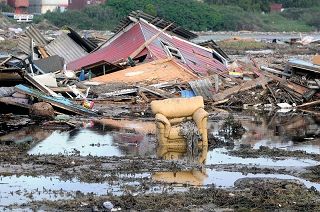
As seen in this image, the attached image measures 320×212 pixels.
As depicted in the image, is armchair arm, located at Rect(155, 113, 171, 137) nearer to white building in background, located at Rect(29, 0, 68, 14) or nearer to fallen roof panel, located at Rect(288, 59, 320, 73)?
fallen roof panel, located at Rect(288, 59, 320, 73)

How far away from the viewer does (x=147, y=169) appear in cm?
1480

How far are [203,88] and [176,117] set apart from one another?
9243mm

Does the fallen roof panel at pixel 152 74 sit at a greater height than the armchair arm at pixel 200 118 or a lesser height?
greater

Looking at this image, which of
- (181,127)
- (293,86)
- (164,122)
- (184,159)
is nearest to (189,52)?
(293,86)

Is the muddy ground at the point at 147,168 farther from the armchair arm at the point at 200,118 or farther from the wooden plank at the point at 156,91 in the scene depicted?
the wooden plank at the point at 156,91

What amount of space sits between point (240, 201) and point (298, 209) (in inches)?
30.4

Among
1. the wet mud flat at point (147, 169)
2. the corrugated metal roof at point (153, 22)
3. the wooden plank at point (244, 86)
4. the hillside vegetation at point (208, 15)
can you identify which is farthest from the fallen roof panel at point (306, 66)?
the hillside vegetation at point (208, 15)

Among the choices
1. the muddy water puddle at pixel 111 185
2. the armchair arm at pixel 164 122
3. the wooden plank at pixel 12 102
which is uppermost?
the wooden plank at pixel 12 102

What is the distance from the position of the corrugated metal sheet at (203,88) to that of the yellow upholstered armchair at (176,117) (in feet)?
28.3

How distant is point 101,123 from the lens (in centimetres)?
2144

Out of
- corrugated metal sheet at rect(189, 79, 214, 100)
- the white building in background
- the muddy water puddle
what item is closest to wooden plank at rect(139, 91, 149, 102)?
corrugated metal sheet at rect(189, 79, 214, 100)

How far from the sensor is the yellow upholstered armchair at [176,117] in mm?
17266

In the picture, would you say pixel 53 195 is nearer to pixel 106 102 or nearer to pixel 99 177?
pixel 99 177

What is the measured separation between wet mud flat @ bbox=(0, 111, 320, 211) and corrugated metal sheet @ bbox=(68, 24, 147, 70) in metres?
8.88
